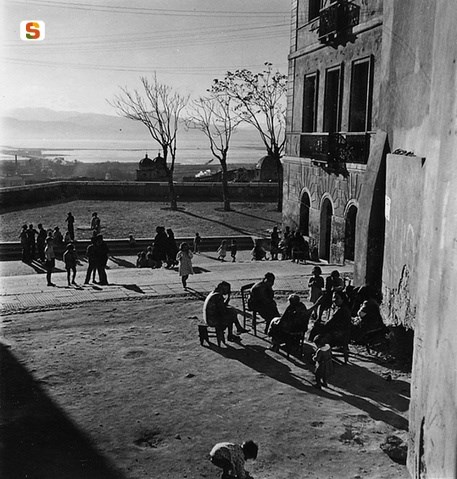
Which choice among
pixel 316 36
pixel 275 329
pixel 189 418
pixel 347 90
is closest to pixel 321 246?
pixel 347 90

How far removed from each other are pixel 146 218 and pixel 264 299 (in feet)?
70.9

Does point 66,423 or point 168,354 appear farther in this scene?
point 168,354

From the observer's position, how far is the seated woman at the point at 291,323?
10.1 meters

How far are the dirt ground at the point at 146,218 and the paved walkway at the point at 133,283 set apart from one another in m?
8.46

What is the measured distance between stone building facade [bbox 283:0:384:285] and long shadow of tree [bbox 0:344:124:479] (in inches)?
290

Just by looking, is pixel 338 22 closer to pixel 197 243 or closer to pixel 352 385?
pixel 197 243

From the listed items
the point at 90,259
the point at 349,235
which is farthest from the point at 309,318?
the point at 349,235

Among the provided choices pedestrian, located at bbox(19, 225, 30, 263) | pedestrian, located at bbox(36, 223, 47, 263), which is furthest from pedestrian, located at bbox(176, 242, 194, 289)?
pedestrian, located at bbox(19, 225, 30, 263)

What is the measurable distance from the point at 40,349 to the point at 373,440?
219 inches

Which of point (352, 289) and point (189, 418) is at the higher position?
point (352, 289)

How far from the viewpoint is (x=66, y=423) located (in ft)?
26.1

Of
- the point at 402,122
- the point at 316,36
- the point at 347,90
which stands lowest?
the point at 402,122

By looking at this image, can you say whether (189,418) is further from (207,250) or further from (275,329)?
(207,250)

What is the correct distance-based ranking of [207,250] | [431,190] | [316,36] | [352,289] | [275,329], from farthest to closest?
[207,250] → [316,36] → [352,289] → [275,329] → [431,190]
